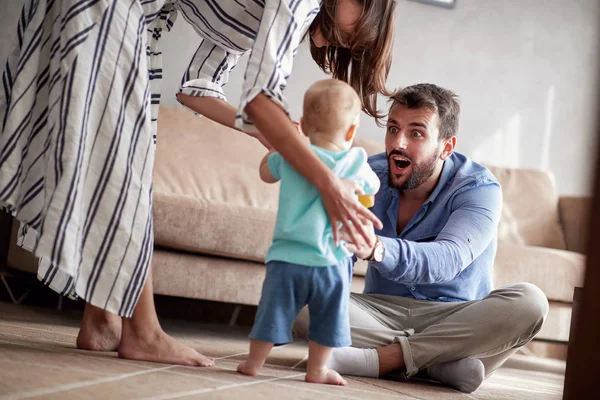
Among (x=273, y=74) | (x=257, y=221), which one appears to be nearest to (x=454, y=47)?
(x=257, y=221)

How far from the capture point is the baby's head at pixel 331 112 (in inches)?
54.7

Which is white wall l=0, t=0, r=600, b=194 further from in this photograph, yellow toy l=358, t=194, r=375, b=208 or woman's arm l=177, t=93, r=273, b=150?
yellow toy l=358, t=194, r=375, b=208

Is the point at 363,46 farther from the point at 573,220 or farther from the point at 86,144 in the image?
the point at 573,220

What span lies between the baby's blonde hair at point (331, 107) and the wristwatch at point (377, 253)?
25 cm

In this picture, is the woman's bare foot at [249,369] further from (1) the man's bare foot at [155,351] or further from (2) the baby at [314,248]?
(1) the man's bare foot at [155,351]

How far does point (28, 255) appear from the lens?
2600 millimetres

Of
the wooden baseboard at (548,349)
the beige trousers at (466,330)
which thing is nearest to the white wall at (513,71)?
the wooden baseboard at (548,349)

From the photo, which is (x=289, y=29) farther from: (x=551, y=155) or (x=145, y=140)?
(x=551, y=155)

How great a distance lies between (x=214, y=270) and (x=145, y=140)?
1102 mm

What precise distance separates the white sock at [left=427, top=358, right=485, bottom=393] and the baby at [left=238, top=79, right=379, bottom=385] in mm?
436

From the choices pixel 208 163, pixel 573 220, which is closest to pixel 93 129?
pixel 208 163

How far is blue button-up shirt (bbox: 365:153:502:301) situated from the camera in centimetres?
163

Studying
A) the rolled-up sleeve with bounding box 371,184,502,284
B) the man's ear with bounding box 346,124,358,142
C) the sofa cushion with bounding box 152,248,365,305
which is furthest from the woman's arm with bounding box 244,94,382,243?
the sofa cushion with bounding box 152,248,365,305

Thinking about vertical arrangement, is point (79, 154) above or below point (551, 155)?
below
